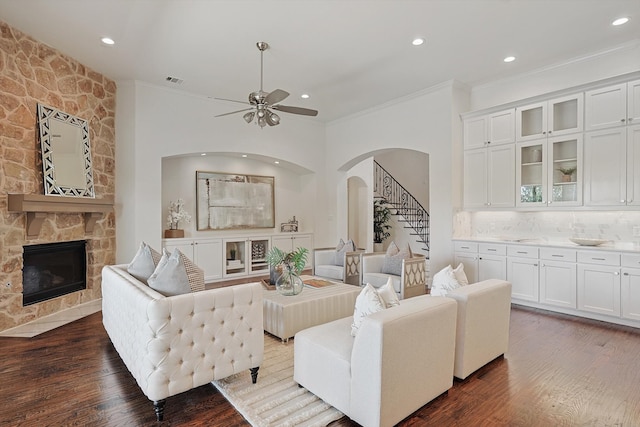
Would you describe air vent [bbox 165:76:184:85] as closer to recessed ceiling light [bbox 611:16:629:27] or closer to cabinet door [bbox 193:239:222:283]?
cabinet door [bbox 193:239:222:283]

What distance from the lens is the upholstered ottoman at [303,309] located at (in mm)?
3541

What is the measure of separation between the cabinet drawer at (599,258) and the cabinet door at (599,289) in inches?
2.0

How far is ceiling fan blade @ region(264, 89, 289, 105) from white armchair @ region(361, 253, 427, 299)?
8.89 ft

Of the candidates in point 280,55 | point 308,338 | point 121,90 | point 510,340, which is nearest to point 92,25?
point 121,90

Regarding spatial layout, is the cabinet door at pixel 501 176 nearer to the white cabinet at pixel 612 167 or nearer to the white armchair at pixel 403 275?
the white cabinet at pixel 612 167

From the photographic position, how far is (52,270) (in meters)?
4.63

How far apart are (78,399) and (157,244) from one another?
138 inches

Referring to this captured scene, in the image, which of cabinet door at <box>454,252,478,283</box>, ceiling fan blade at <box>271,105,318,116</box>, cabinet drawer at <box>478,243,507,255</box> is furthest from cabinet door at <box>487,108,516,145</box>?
ceiling fan blade at <box>271,105,318,116</box>

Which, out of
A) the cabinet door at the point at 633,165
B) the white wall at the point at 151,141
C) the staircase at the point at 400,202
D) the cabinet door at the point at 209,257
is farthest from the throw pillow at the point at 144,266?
the staircase at the point at 400,202

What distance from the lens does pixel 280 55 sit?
4609mm

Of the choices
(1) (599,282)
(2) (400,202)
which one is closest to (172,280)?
(1) (599,282)

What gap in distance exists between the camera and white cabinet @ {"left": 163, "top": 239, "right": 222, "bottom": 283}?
249 inches

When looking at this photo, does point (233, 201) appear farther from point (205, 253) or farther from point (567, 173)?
point (567, 173)

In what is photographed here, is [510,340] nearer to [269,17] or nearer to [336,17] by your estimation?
[336,17]
